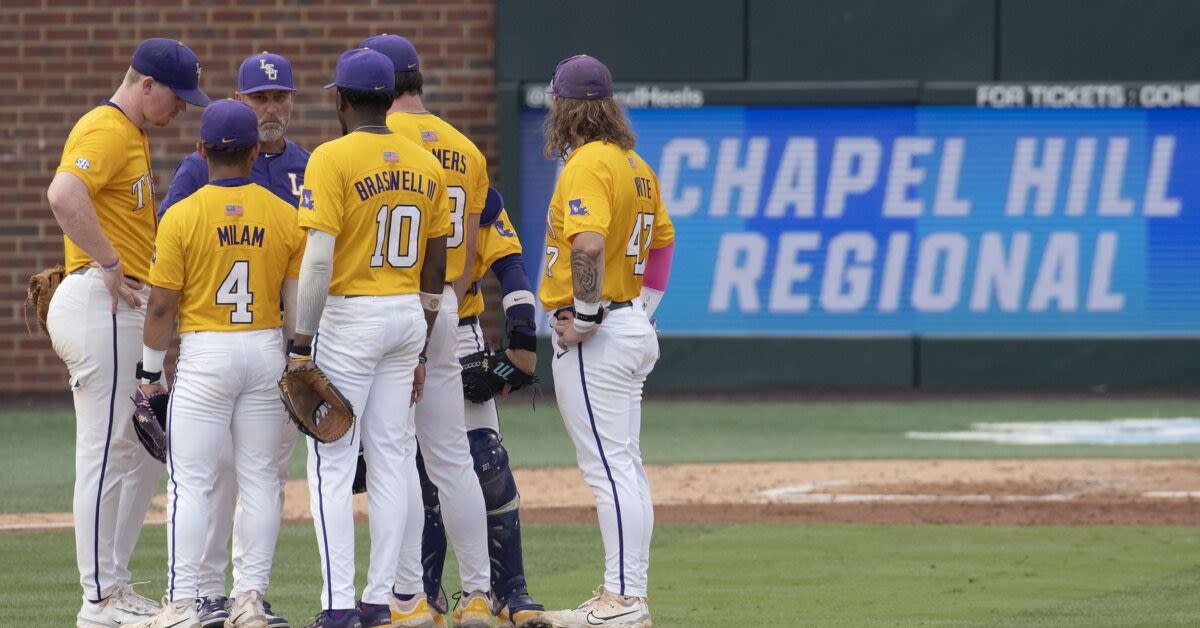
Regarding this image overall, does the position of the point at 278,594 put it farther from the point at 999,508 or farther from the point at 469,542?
the point at 999,508

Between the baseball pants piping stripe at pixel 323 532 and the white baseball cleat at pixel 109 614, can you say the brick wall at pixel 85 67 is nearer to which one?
the white baseball cleat at pixel 109 614

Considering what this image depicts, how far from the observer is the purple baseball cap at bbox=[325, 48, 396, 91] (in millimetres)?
6090

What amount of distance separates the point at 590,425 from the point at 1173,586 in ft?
9.77

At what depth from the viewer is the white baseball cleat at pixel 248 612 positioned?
20.1ft

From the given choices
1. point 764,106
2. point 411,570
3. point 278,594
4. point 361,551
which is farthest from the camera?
point 764,106

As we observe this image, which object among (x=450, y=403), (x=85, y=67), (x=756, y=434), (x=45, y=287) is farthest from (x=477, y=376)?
(x=85, y=67)

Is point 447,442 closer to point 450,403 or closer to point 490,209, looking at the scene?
point 450,403

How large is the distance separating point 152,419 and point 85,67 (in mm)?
12642

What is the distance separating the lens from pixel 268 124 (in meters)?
6.64

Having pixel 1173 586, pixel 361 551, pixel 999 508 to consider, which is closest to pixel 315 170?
pixel 361 551

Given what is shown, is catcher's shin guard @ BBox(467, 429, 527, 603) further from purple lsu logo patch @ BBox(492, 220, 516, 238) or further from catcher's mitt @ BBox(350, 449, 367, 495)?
purple lsu logo patch @ BBox(492, 220, 516, 238)

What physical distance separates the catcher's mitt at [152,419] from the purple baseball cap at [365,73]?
1255 millimetres

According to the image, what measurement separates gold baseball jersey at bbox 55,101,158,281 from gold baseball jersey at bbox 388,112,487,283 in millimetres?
950

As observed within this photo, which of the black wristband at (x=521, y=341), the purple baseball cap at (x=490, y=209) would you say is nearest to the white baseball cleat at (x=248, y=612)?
the black wristband at (x=521, y=341)
